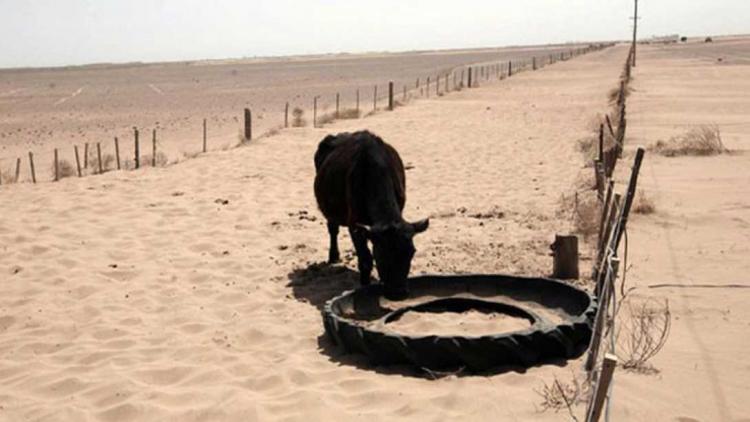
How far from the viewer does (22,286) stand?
25.4 feet

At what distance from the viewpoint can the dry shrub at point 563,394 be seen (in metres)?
4.65

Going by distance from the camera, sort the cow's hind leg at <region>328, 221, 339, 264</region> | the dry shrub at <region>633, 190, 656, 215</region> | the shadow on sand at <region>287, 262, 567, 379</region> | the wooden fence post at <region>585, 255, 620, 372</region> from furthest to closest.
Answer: the dry shrub at <region>633, 190, 656, 215</region> < the cow's hind leg at <region>328, 221, 339, 264</region> < the shadow on sand at <region>287, 262, 567, 379</region> < the wooden fence post at <region>585, 255, 620, 372</region>

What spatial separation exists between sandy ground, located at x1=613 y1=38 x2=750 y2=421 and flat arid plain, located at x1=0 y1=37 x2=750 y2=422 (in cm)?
2

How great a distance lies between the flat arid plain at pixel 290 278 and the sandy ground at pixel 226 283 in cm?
2

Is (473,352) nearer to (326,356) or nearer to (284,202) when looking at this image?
(326,356)

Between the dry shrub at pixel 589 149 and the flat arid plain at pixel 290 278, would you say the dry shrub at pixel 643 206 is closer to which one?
the flat arid plain at pixel 290 278

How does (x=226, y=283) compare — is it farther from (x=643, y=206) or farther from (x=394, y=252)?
(x=643, y=206)

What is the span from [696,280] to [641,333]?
2.29 metres

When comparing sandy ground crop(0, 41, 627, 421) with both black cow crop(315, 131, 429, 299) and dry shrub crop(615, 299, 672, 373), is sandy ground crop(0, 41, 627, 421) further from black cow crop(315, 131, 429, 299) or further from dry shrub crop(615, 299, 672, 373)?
black cow crop(315, 131, 429, 299)

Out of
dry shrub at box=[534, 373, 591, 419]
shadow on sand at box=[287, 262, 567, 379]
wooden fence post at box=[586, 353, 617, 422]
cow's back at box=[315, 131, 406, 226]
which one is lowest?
shadow on sand at box=[287, 262, 567, 379]

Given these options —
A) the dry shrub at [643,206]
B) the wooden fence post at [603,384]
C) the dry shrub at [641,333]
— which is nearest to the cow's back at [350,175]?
the dry shrub at [641,333]

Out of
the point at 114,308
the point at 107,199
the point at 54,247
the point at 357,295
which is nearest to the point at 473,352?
the point at 357,295

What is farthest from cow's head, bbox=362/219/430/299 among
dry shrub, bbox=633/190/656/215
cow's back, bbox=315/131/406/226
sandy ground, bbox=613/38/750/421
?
dry shrub, bbox=633/190/656/215

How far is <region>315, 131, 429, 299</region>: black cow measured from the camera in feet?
21.2
